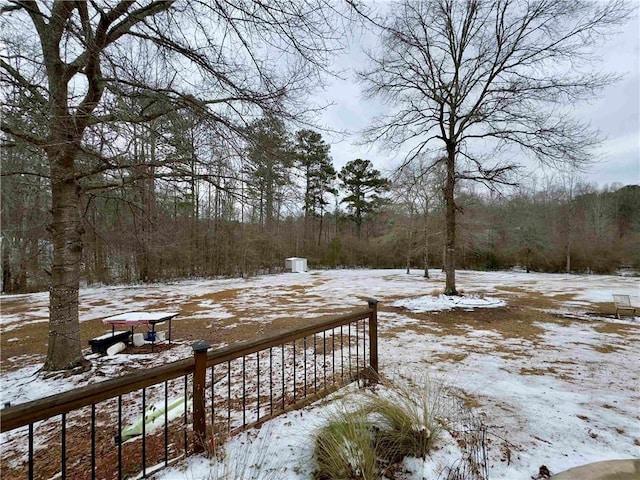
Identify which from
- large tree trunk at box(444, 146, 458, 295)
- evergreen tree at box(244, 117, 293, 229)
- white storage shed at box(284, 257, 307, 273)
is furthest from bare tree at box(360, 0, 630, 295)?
white storage shed at box(284, 257, 307, 273)

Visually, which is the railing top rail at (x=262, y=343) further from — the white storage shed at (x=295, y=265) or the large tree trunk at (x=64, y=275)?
the white storage shed at (x=295, y=265)

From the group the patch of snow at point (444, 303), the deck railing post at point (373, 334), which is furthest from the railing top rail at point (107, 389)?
the patch of snow at point (444, 303)

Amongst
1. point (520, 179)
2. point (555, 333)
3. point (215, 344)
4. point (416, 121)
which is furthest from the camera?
point (416, 121)

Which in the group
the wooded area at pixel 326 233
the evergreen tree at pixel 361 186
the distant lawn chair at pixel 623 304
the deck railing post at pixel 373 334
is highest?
the evergreen tree at pixel 361 186

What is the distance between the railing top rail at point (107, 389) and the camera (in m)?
1.43

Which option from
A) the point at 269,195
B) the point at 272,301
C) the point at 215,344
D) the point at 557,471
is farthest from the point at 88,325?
the point at 557,471

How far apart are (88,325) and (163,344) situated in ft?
10.2

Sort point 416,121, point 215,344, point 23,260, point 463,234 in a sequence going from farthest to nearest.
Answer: point 463,234
point 23,260
point 416,121
point 215,344

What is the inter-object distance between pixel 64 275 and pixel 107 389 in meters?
3.37

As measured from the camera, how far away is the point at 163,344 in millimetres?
5680

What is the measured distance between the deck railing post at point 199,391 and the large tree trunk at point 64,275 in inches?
128

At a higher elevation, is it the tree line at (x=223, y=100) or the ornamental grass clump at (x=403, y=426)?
the tree line at (x=223, y=100)

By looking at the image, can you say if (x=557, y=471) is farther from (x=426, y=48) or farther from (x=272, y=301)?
(x=426, y=48)

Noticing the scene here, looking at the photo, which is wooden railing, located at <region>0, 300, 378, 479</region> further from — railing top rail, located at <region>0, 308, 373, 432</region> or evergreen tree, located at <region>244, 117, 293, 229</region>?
evergreen tree, located at <region>244, 117, 293, 229</region>
